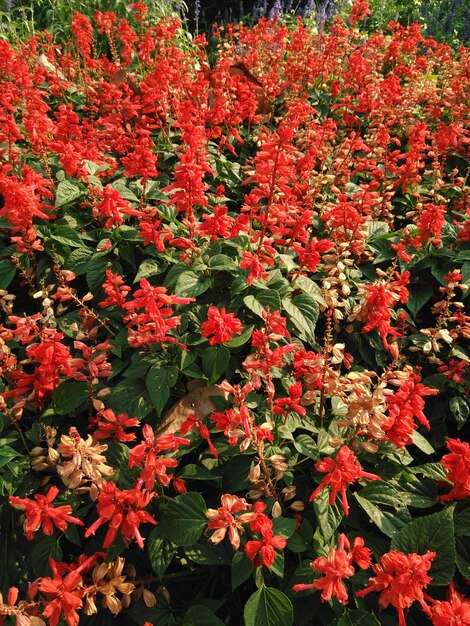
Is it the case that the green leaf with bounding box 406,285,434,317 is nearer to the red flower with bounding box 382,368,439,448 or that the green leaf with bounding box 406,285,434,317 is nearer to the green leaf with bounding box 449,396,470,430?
the green leaf with bounding box 449,396,470,430

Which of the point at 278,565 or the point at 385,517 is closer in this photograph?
the point at 278,565

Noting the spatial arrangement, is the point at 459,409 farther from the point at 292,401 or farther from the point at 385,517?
the point at 292,401

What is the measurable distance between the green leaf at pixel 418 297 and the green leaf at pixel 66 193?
2.08 metres

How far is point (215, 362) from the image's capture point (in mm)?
2305

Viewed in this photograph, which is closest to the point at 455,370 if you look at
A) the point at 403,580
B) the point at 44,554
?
the point at 403,580

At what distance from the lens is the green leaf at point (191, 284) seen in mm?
2516

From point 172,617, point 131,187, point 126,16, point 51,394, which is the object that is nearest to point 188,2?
point 126,16

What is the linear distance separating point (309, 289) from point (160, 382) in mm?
968

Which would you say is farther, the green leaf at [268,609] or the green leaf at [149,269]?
the green leaf at [149,269]

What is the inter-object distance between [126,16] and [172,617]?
8.44 m

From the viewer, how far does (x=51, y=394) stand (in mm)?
2416

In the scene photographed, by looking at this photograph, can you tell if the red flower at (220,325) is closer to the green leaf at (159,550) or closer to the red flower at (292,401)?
the red flower at (292,401)

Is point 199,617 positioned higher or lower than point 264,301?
lower

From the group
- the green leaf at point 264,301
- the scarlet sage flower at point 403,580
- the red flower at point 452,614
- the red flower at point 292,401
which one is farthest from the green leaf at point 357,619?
the green leaf at point 264,301
